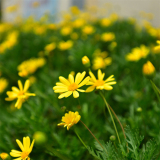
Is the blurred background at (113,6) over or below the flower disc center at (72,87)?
below

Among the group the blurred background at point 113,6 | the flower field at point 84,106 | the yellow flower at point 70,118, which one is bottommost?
the blurred background at point 113,6

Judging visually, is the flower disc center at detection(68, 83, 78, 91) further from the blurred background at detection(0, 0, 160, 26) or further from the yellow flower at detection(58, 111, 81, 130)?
the blurred background at detection(0, 0, 160, 26)

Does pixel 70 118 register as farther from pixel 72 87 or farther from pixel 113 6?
pixel 113 6

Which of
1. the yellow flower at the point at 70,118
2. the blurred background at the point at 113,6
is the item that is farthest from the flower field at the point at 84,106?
the blurred background at the point at 113,6

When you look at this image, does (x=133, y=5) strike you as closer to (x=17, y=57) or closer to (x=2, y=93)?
(x=17, y=57)

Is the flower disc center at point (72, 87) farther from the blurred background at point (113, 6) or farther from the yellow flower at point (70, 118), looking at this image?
the blurred background at point (113, 6)

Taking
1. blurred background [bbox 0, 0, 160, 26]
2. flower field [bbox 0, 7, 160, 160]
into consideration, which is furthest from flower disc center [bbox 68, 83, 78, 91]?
blurred background [bbox 0, 0, 160, 26]

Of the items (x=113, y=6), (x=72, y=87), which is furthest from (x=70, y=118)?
(x=113, y=6)

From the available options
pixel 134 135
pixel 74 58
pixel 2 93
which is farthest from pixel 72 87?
pixel 2 93
